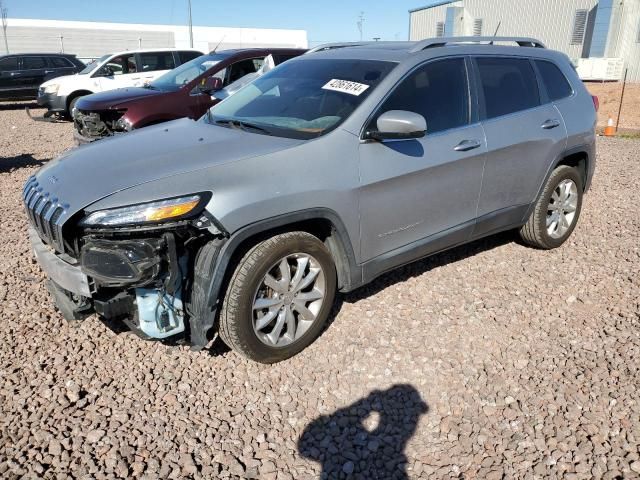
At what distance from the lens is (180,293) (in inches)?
114

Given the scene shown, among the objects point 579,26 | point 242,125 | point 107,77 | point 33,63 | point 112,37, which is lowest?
point 107,77

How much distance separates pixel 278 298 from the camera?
314 cm

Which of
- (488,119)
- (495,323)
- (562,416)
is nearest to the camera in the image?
(562,416)

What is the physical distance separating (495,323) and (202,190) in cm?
224

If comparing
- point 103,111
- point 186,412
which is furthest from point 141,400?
point 103,111

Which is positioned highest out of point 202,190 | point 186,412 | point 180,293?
point 202,190

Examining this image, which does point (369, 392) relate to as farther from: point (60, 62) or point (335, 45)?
point (60, 62)

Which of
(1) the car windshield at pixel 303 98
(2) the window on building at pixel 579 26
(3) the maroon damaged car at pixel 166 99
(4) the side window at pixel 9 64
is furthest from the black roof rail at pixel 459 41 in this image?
(2) the window on building at pixel 579 26

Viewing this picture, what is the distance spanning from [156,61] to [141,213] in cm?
1290

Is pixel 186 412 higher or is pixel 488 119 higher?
pixel 488 119

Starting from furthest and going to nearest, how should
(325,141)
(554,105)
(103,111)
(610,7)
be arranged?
(610,7) → (103,111) → (554,105) → (325,141)

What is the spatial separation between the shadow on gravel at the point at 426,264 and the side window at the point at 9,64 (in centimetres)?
1786

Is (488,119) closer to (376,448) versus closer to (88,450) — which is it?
(376,448)

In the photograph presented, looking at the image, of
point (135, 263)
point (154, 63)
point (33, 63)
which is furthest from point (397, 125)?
point (33, 63)
